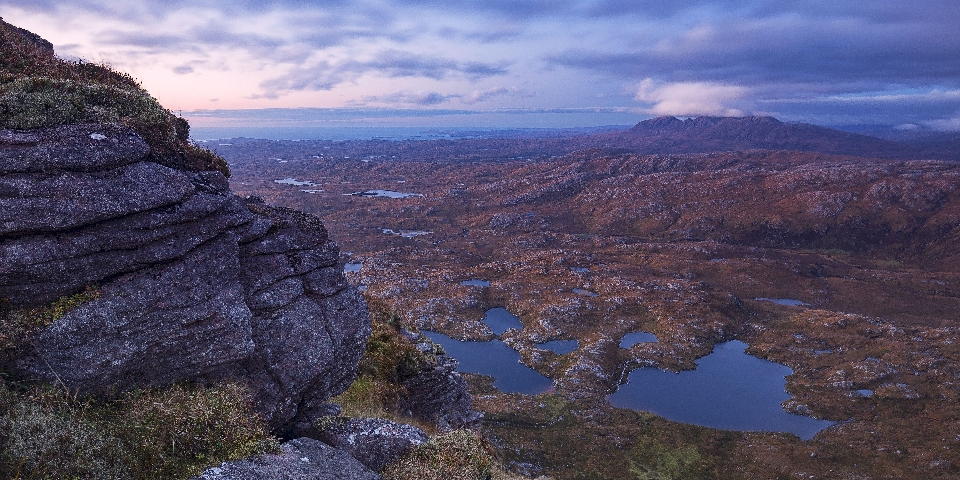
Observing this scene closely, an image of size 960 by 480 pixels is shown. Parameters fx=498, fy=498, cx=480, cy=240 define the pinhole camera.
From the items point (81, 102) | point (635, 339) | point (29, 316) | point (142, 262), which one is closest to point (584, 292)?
point (635, 339)

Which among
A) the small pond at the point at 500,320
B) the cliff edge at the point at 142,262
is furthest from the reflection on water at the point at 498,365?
the cliff edge at the point at 142,262

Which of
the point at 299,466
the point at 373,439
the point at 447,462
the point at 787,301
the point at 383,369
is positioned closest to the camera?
the point at 299,466

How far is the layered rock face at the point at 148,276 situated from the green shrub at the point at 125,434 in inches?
38.2

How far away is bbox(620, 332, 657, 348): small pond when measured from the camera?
11988 cm

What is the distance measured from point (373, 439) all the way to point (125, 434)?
34.2ft

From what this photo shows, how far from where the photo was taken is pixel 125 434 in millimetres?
16891

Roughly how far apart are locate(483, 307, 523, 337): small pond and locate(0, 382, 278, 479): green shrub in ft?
352

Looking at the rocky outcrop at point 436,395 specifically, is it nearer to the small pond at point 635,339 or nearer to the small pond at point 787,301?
the small pond at point 635,339

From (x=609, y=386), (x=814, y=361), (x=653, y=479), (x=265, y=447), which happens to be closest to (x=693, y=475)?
(x=653, y=479)

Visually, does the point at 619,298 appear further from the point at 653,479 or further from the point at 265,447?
the point at 265,447

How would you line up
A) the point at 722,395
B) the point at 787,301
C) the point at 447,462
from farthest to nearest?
the point at 787,301
the point at 722,395
the point at 447,462

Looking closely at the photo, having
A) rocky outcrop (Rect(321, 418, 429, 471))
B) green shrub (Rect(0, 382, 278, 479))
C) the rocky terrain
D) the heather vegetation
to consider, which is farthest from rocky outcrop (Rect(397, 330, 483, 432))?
the heather vegetation

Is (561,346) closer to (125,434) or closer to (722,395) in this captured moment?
(722,395)

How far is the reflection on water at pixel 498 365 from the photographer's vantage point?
98.9 m
